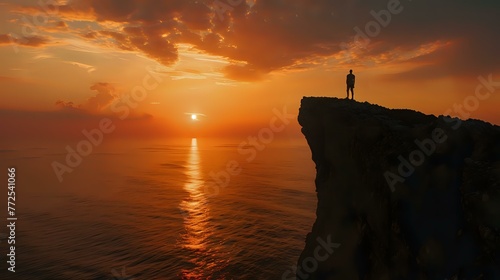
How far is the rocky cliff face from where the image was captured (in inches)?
488

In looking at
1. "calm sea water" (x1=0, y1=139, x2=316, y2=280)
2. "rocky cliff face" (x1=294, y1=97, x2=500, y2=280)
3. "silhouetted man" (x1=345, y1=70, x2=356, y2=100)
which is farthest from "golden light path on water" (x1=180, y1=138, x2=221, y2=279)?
"silhouetted man" (x1=345, y1=70, x2=356, y2=100)

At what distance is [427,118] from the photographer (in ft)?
59.4

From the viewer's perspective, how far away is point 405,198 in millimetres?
15148

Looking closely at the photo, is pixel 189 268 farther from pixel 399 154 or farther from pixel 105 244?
pixel 399 154

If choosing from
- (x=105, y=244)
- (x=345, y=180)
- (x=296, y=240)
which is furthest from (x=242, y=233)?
(x=345, y=180)

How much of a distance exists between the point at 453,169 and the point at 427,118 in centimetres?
524

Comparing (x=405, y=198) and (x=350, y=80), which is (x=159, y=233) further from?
(x=405, y=198)

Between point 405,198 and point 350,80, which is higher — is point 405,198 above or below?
below

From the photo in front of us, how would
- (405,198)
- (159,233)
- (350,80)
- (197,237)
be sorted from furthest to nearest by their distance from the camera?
(159,233) → (197,237) → (350,80) → (405,198)

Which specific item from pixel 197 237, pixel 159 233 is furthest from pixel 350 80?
pixel 159 233

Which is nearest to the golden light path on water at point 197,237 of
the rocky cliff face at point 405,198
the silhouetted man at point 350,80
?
the rocky cliff face at point 405,198

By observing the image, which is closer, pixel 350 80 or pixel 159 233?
pixel 350 80

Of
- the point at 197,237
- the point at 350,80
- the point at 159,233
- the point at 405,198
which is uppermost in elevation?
the point at 350,80

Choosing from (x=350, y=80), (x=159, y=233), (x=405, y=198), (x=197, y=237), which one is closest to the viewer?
(x=405, y=198)
